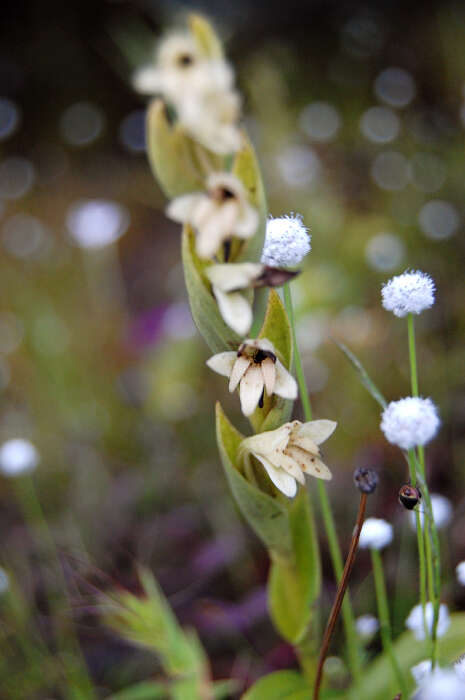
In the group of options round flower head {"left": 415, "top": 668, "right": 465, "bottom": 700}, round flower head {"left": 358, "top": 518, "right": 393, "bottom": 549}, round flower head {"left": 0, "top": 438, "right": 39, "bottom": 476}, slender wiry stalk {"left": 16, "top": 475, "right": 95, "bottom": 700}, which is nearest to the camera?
round flower head {"left": 415, "top": 668, "right": 465, "bottom": 700}

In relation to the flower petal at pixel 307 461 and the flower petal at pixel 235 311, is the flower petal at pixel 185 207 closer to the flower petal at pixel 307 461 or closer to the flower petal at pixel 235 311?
the flower petal at pixel 235 311

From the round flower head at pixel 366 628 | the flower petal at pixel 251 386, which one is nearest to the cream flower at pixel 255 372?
the flower petal at pixel 251 386

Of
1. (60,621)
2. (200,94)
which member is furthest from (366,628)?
(200,94)

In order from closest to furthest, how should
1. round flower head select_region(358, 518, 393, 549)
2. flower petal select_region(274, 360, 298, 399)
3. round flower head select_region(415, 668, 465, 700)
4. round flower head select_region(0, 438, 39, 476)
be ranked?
round flower head select_region(415, 668, 465, 700)
flower petal select_region(274, 360, 298, 399)
round flower head select_region(358, 518, 393, 549)
round flower head select_region(0, 438, 39, 476)

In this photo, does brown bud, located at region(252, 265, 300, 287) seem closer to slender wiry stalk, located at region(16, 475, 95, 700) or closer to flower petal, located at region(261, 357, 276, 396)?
flower petal, located at region(261, 357, 276, 396)

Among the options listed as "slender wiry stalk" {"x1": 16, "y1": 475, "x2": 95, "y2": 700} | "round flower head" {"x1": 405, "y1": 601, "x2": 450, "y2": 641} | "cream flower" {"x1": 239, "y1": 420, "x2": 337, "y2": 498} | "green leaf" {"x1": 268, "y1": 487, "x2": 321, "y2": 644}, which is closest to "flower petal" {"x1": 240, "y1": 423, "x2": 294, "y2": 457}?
"cream flower" {"x1": 239, "y1": 420, "x2": 337, "y2": 498}

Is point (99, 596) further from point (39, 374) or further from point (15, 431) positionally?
point (39, 374)
